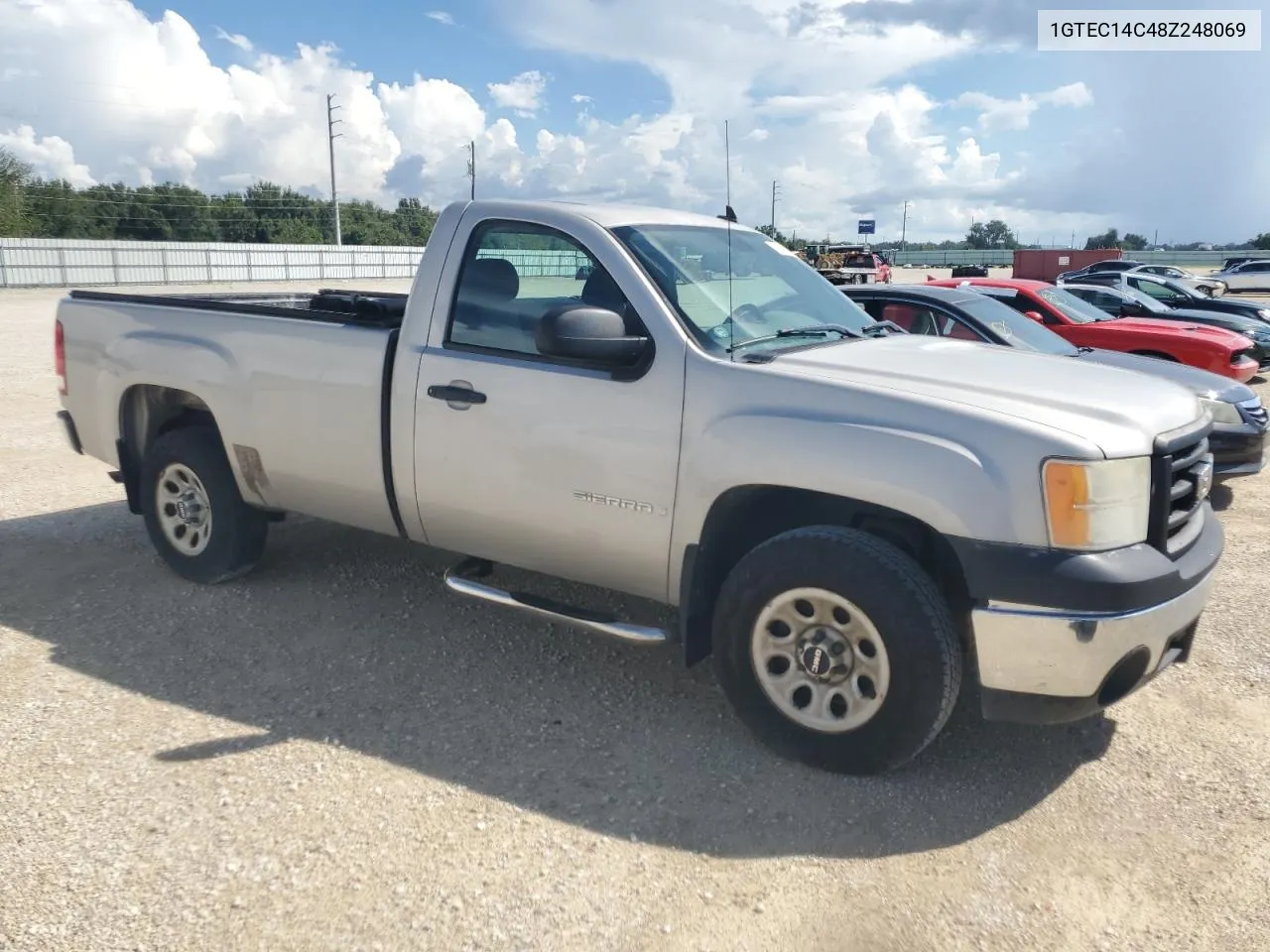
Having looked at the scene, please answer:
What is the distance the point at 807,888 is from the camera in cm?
293

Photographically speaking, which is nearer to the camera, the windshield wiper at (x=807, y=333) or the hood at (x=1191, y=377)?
the windshield wiper at (x=807, y=333)

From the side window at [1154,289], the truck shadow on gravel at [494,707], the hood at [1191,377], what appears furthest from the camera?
the side window at [1154,289]

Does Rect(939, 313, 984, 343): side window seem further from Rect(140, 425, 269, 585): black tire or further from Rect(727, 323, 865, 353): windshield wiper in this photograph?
Rect(140, 425, 269, 585): black tire

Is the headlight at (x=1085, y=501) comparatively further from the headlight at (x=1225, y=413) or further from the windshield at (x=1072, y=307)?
the windshield at (x=1072, y=307)

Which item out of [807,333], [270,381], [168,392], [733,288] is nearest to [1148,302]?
[807,333]

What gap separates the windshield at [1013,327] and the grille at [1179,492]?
4.24 metres

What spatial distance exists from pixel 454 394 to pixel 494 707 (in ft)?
4.15

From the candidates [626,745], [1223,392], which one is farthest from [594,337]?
A: [1223,392]

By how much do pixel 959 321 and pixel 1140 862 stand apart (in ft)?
18.2

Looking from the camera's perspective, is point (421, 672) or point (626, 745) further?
point (421, 672)

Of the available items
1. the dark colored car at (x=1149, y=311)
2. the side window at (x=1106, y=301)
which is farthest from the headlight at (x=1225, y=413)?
the side window at (x=1106, y=301)

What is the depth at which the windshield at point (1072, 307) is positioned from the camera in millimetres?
9977

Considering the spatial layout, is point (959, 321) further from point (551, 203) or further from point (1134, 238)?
point (1134, 238)

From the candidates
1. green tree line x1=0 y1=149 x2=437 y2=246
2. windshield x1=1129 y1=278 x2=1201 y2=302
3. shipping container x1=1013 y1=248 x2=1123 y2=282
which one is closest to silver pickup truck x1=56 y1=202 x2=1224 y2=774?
windshield x1=1129 y1=278 x2=1201 y2=302
